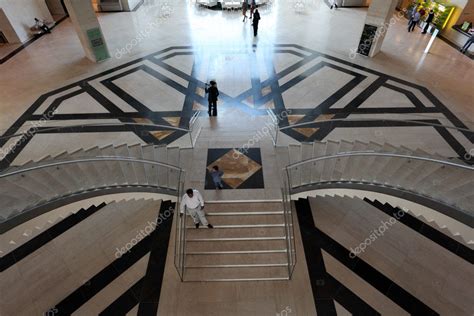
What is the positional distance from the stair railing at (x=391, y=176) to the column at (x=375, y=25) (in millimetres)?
7362

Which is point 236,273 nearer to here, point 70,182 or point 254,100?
point 70,182

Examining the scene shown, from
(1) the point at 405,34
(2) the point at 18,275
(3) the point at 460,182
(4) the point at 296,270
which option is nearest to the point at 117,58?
(2) the point at 18,275

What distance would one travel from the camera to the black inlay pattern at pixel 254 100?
295 inches

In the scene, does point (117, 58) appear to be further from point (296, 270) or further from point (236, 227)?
point (296, 270)

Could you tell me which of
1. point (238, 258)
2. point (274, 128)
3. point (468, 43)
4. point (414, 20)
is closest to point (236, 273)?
point (238, 258)

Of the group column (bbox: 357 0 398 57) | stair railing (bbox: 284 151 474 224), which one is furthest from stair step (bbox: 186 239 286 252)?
column (bbox: 357 0 398 57)

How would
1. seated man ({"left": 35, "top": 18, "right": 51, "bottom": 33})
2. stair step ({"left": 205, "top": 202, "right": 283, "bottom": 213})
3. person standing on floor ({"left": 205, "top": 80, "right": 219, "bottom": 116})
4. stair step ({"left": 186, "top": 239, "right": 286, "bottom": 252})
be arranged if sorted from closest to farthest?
stair step ({"left": 186, "top": 239, "right": 286, "bottom": 252}) → stair step ({"left": 205, "top": 202, "right": 283, "bottom": 213}) → person standing on floor ({"left": 205, "top": 80, "right": 219, "bottom": 116}) → seated man ({"left": 35, "top": 18, "right": 51, "bottom": 33})

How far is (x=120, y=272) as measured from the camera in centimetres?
529

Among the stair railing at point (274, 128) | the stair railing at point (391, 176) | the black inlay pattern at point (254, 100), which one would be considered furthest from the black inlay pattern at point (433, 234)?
the stair railing at point (274, 128)

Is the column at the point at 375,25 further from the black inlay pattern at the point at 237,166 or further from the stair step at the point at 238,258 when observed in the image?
the stair step at the point at 238,258

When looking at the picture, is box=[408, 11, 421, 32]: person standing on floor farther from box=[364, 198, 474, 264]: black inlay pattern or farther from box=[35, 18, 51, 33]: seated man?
box=[35, 18, 51, 33]: seated man

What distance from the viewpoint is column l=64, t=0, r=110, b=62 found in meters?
9.91

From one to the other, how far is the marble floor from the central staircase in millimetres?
228

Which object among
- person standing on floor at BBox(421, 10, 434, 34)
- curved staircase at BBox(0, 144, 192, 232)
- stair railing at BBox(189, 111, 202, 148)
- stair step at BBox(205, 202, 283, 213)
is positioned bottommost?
stair step at BBox(205, 202, 283, 213)
